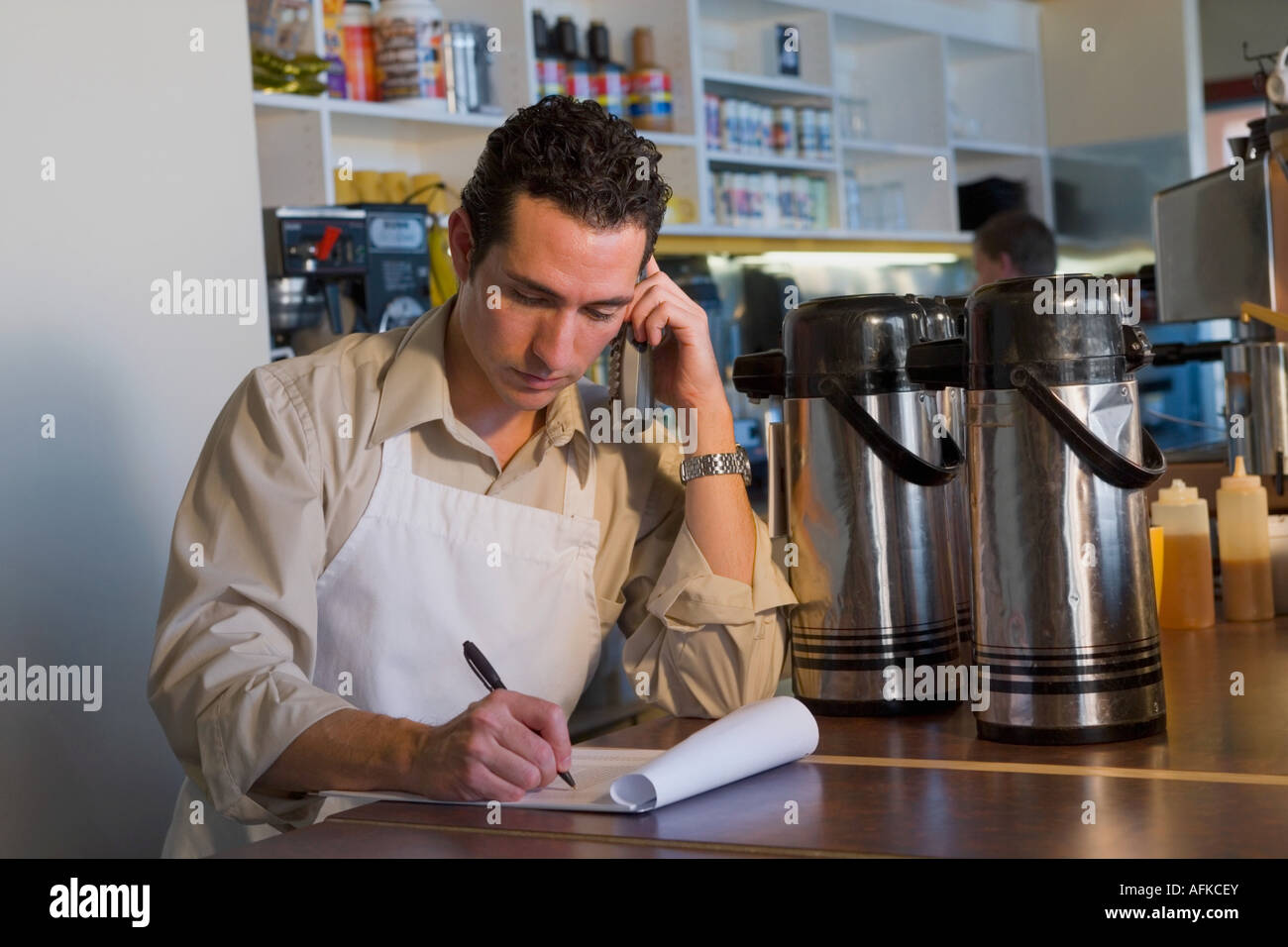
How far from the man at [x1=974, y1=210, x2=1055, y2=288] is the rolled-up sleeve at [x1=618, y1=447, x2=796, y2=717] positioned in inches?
131

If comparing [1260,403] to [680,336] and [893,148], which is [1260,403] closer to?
[680,336]

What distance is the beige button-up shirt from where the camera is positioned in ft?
Answer: 4.12

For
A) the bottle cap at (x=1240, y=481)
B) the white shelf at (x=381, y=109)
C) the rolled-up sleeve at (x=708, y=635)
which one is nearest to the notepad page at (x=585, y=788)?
the rolled-up sleeve at (x=708, y=635)

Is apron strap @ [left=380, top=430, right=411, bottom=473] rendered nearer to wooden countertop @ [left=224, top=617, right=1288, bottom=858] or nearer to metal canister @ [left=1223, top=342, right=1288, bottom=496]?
wooden countertop @ [left=224, top=617, right=1288, bottom=858]

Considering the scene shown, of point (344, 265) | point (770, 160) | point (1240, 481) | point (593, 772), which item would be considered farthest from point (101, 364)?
point (770, 160)

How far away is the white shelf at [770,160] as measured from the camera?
4567 millimetres

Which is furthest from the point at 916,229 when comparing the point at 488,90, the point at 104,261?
the point at 104,261

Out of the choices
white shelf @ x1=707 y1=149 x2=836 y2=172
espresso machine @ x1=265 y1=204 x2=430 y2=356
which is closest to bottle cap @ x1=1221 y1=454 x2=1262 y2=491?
espresso machine @ x1=265 y1=204 x2=430 y2=356

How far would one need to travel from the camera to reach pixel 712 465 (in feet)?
5.08

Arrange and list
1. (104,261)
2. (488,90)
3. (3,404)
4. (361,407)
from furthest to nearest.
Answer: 1. (488,90)
2. (104,261)
3. (3,404)
4. (361,407)

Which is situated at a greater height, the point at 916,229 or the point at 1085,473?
the point at 916,229
